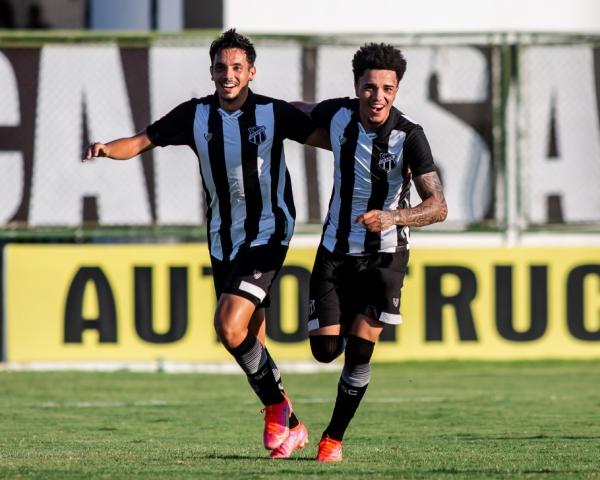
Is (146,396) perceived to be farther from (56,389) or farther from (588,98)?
(588,98)

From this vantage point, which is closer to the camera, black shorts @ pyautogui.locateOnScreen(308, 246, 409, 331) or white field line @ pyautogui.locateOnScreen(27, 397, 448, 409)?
black shorts @ pyautogui.locateOnScreen(308, 246, 409, 331)

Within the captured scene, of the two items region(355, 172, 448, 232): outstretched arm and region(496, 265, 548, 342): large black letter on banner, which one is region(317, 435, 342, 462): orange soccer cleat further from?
region(496, 265, 548, 342): large black letter on banner

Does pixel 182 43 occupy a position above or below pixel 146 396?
above

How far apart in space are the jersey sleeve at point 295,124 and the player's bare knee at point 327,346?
1.08 metres

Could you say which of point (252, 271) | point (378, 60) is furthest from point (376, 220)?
point (252, 271)

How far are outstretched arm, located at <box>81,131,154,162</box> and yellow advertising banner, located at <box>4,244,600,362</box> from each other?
21.4 ft

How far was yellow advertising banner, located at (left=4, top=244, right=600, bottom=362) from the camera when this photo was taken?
1490 cm

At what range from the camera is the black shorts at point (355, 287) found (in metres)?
7.99

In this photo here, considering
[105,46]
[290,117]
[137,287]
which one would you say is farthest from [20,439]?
[105,46]

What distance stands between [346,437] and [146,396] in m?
3.66

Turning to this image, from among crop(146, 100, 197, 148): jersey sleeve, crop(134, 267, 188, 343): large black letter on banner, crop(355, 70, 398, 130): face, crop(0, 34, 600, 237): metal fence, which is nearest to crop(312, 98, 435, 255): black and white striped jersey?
crop(355, 70, 398, 130): face

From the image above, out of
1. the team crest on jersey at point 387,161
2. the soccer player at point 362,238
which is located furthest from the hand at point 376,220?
the team crest on jersey at point 387,161

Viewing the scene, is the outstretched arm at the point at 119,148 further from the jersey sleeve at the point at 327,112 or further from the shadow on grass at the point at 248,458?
the shadow on grass at the point at 248,458

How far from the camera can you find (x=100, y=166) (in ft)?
50.3
